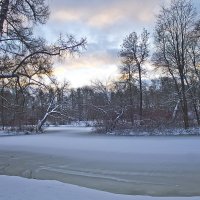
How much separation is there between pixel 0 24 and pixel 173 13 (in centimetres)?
3224

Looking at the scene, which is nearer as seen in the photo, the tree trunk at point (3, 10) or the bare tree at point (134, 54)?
the tree trunk at point (3, 10)

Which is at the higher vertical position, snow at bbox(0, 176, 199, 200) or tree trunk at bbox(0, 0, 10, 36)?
tree trunk at bbox(0, 0, 10, 36)

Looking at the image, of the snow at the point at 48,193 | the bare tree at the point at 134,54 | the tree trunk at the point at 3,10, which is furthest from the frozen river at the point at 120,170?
the bare tree at the point at 134,54

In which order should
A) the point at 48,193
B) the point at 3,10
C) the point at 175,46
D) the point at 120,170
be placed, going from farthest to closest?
1. the point at 175,46
2. the point at 120,170
3. the point at 3,10
4. the point at 48,193

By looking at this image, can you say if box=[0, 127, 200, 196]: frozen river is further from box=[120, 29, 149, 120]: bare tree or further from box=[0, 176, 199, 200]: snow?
box=[120, 29, 149, 120]: bare tree

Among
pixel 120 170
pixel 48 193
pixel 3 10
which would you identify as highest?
pixel 3 10

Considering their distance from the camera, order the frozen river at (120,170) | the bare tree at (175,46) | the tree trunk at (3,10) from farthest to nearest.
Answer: the bare tree at (175,46) → the tree trunk at (3,10) → the frozen river at (120,170)

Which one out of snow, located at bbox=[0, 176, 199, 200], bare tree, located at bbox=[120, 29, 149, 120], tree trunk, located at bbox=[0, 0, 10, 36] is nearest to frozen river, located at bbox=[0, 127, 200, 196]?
snow, located at bbox=[0, 176, 199, 200]

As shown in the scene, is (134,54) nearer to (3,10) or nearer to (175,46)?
(175,46)

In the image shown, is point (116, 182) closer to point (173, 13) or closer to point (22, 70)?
point (22, 70)

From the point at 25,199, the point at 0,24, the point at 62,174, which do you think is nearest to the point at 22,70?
the point at 0,24

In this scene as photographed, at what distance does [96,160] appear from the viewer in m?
15.8

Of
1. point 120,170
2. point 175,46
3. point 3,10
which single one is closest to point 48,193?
point 120,170

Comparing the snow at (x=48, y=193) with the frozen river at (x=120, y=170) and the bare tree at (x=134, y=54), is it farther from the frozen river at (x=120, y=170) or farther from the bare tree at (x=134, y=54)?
the bare tree at (x=134, y=54)
